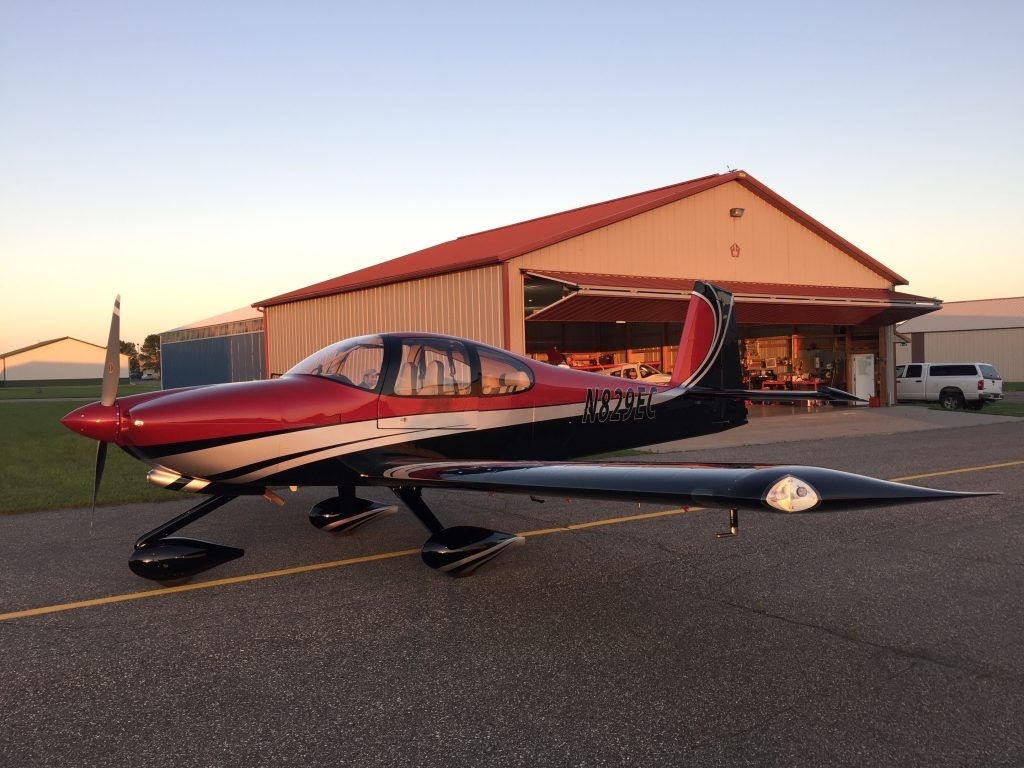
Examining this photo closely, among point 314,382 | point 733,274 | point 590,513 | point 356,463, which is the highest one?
point 733,274

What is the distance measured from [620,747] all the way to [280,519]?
5822 mm

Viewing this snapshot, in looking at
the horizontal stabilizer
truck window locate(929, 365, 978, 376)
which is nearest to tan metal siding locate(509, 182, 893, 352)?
truck window locate(929, 365, 978, 376)

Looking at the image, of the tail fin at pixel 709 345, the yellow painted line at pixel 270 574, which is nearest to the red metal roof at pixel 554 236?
the tail fin at pixel 709 345

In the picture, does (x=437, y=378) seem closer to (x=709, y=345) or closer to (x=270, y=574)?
(x=270, y=574)

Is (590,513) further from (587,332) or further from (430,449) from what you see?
(587,332)

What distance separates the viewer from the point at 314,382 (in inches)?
243

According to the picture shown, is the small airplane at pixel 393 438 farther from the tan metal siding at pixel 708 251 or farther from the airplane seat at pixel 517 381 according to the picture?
the tan metal siding at pixel 708 251

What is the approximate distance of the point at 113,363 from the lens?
5613 mm

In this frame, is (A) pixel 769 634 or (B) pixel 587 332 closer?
(A) pixel 769 634

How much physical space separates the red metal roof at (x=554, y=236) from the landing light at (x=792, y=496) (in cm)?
1423

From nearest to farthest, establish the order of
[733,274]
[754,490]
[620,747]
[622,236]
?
[620,747] < [754,490] < [622,236] < [733,274]

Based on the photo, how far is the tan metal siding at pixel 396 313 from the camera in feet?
59.3

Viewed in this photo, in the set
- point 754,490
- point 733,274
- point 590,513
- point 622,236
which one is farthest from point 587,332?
point 754,490

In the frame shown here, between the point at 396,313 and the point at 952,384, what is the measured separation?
2038 cm
